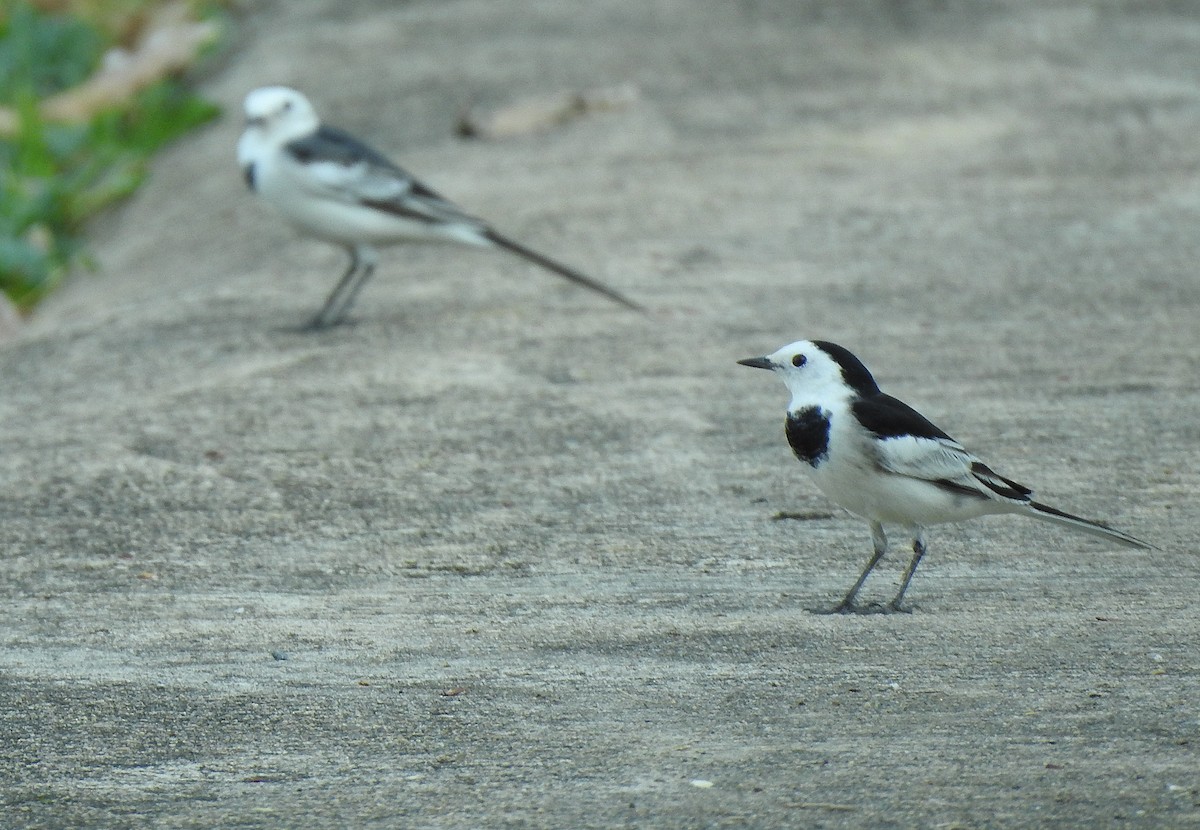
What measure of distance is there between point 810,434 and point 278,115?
408 centimetres

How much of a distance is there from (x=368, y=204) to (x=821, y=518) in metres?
3.12

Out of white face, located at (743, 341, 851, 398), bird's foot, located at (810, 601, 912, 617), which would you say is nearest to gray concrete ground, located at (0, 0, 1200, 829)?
bird's foot, located at (810, 601, 912, 617)

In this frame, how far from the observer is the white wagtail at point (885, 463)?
4.16 m

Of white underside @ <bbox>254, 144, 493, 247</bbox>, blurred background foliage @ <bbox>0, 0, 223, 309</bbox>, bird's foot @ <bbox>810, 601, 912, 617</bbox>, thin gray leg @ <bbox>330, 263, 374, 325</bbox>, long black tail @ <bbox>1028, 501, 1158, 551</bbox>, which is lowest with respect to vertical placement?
blurred background foliage @ <bbox>0, 0, 223, 309</bbox>

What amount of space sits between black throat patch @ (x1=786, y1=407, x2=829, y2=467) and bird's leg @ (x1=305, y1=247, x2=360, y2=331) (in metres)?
3.52

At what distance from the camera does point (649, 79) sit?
11367mm

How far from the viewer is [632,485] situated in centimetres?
547

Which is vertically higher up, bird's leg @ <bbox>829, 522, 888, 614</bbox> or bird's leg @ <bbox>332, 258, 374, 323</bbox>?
bird's leg @ <bbox>829, 522, 888, 614</bbox>

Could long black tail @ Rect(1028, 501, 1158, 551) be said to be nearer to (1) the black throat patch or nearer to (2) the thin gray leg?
(1) the black throat patch

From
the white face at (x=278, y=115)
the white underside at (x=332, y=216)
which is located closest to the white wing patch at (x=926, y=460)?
the white underside at (x=332, y=216)

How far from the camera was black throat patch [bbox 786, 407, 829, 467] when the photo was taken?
424 centimetres

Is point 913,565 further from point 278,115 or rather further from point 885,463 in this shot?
point 278,115

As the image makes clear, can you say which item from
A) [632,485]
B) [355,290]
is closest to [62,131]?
[355,290]

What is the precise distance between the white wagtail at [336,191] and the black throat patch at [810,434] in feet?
10.0
